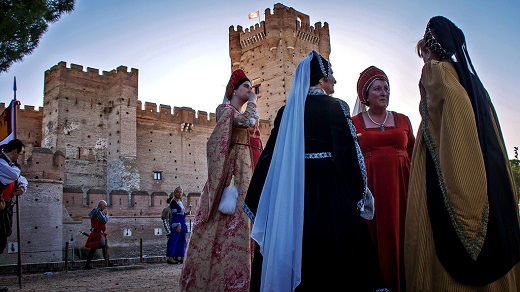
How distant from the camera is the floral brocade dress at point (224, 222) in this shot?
376 centimetres

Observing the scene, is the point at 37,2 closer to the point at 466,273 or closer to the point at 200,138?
the point at 466,273

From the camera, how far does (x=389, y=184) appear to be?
11.8 ft

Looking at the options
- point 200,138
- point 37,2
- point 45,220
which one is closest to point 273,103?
point 200,138

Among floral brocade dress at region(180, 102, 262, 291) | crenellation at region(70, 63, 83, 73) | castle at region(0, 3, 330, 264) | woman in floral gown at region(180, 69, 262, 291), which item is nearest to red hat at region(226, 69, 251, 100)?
woman in floral gown at region(180, 69, 262, 291)

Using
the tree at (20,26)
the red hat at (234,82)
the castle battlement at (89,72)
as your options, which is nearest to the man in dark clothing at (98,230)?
the tree at (20,26)

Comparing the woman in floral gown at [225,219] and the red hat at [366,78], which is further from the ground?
the red hat at [366,78]

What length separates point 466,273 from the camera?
7.89ft

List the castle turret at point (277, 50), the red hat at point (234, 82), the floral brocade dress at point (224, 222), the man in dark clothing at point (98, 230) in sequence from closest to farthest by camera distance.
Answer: the floral brocade dress at point (224, 222) → the red hat at point (234, 82) → the man in dark clothing at point (98, 230) → the castle turret at point (277, 50)

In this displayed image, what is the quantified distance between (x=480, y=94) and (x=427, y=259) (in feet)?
3.32

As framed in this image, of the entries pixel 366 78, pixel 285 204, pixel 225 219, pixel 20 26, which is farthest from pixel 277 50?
pixel 285 204

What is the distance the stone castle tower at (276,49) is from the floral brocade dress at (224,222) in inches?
1197

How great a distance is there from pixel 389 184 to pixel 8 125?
5790 mm

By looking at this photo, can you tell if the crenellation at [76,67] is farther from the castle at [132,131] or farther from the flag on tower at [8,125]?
the flag on tower at [8,125]

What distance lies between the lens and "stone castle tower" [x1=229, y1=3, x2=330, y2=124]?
3541cm
